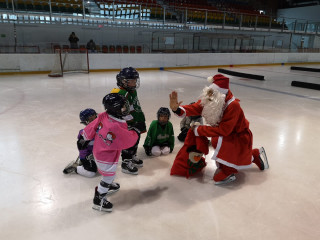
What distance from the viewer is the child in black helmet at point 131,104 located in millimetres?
2471

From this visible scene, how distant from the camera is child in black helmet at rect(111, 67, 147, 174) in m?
2.47

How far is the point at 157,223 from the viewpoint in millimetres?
2006

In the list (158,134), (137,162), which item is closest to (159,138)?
(158,134)

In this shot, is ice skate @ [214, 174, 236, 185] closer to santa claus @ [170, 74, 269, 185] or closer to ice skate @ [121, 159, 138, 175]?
santa claus @ [170, 74, 269, 185]

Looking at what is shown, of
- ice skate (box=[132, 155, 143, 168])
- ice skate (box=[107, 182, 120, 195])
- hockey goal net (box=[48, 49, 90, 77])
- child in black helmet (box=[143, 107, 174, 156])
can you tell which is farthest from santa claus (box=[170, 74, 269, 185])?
hockey goal net (box=[48, 49, 90, 77])

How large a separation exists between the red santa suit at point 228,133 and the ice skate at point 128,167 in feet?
2.59

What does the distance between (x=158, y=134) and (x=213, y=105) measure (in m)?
0.99

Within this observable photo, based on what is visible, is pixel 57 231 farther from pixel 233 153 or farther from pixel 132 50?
pixel 132 50

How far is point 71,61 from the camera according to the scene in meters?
11.1

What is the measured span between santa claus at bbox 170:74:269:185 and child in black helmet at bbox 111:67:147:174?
387 mm

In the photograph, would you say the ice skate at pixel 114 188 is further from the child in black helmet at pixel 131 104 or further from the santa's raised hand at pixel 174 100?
the santa's raised hand at pixel 174 100

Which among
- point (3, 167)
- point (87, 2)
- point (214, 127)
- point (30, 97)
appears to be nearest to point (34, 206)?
point (3, 167)

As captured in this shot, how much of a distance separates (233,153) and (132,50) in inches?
434

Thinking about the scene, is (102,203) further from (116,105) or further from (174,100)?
(174,100)
